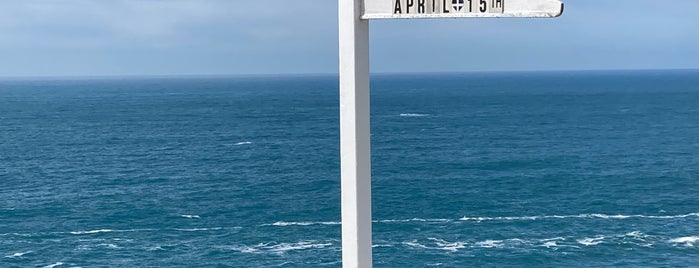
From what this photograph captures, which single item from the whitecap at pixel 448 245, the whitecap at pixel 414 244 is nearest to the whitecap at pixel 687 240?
the whitecap at pixel 448 245

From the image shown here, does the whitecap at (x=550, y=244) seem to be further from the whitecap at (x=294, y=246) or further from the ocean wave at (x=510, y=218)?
the whitecap at (x=294, y=246)

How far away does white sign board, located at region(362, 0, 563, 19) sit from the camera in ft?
18.7

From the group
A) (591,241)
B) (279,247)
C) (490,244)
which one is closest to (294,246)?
(279,247)

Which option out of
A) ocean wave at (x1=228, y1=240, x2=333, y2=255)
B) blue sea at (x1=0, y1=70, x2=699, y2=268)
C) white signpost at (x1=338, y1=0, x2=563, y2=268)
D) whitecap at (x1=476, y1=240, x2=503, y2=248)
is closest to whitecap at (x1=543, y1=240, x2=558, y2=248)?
blue sea at (x1=0, y1=70, x2=699, y2=268)

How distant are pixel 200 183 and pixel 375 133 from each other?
35354 mm

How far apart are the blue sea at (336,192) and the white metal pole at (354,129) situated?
39499 millimetres

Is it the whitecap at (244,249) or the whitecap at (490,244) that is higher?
the whitecap at (244,249)

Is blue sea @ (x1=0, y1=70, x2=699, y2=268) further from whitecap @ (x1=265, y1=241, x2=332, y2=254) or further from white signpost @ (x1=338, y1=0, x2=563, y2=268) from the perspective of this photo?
white signpost @ (x1=338, y1=0, x2=563, y2=268)

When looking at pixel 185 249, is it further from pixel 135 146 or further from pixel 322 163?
pixel 135 146

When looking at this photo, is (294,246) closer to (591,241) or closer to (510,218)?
(510,218)

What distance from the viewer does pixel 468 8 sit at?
595cm

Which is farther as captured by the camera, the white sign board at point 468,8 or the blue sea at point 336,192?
the blue sea at point 336,192

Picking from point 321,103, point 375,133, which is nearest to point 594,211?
point 375,133

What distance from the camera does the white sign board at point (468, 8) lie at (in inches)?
225
